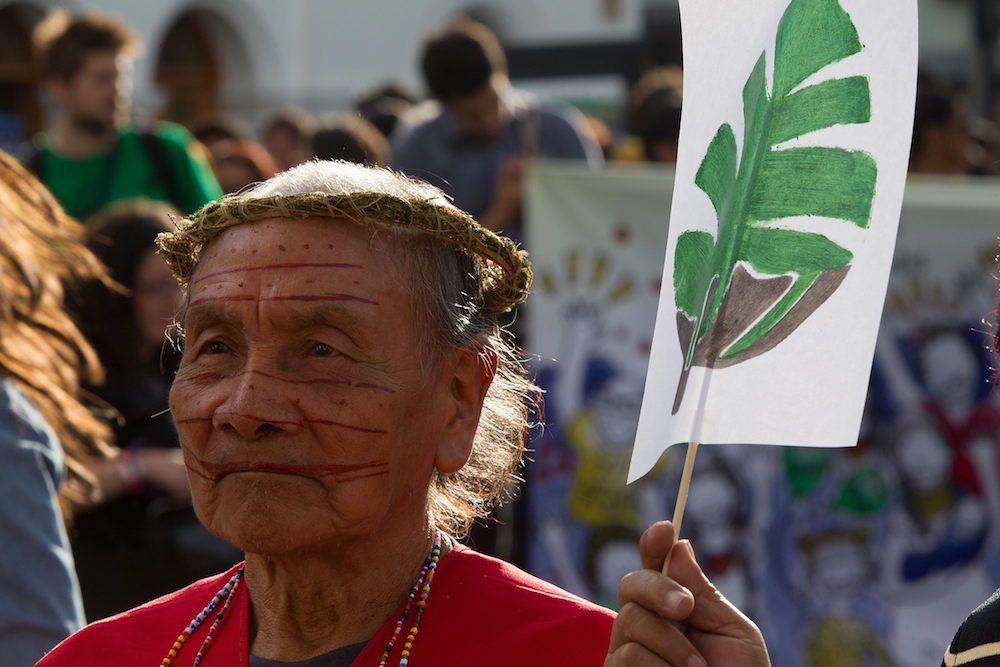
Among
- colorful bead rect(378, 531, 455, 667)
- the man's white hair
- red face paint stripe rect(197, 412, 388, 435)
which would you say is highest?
the man's white hair

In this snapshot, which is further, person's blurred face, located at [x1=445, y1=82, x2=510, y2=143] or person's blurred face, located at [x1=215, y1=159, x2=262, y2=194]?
person's blurred face, located at [x1=215, y1=159, x2=262, y2=194]

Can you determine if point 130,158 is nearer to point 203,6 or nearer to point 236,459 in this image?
point 236,459

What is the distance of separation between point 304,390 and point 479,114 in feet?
13.5

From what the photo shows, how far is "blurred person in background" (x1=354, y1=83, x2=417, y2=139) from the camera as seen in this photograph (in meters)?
8.25

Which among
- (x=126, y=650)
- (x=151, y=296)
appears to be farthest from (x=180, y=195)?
(x=126, y=650)

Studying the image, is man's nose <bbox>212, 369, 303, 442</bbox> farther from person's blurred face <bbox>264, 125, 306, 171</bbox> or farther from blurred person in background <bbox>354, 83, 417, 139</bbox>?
person's blurred face <bbox>264, 125, 306, 171</bbox>

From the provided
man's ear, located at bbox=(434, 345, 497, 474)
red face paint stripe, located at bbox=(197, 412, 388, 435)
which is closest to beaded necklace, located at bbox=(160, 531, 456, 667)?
man's ear, located at bbox=(434, 345, 497, 474)

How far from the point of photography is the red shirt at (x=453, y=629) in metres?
1.99

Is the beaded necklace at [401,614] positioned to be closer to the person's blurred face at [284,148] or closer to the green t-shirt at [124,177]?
the green t-shirt at [124,177]

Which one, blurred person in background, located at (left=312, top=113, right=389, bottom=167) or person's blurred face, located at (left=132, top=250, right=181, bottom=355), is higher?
blurred person in background, located at (left=312, top=113, right=389, bottom=167)

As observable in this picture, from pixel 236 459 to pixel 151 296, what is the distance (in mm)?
2681

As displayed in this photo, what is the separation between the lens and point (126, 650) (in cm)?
212

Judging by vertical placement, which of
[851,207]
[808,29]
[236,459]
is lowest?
[236,459]

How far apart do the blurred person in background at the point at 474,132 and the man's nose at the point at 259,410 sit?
3.83 meters
